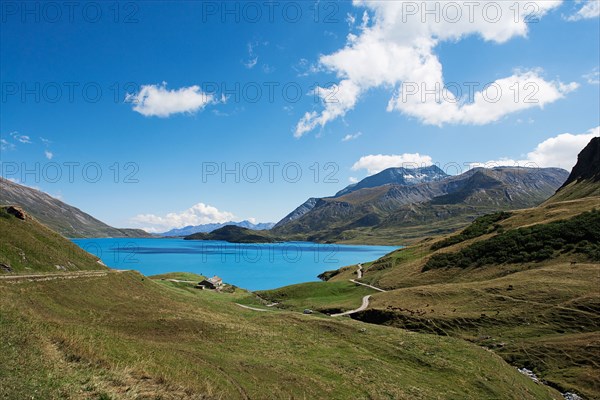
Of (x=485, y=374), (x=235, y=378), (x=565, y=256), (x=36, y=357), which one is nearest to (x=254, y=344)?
(x=235, y=378)

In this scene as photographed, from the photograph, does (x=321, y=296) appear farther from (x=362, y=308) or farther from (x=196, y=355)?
(x=196, y=355)

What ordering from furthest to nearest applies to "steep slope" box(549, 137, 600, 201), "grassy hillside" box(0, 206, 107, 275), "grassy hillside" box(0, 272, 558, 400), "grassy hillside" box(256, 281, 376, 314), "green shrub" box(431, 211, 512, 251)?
"steep slope" box(549, 137, 600, 201), "green shrub" box(431, 211, 512, 251), "grassy hillside" box(256, 281, 376, 314), "grassy hillside" box(0, 206, 107, 275), "grassy hillside" box(0, 272, 558, 400)

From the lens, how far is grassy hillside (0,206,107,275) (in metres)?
50.2

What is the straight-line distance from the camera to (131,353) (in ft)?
74.0

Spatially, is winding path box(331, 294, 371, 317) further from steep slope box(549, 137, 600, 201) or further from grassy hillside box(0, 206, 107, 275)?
steep slope box(549, 137, 600, 201)

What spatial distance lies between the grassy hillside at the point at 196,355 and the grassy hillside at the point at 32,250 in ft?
44.6

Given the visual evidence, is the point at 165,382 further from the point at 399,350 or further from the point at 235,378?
the point at 399,350

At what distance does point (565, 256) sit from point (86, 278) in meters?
82.7

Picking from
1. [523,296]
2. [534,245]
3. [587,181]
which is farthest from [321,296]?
[587,181]

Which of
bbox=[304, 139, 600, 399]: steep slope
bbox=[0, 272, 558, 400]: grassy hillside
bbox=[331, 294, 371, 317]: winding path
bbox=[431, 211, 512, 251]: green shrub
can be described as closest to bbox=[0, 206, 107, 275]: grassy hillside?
bbox=[0, 272, 558, 400]: grassy hillside

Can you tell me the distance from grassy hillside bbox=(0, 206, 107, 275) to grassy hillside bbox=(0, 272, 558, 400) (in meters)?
13.6

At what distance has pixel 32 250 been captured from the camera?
54938mm

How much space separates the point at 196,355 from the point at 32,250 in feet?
148

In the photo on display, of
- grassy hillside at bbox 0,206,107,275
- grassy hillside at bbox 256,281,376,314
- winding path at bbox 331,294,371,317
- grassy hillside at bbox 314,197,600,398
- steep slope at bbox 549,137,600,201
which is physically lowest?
grassy hillside at bbox 256,281,376,314
